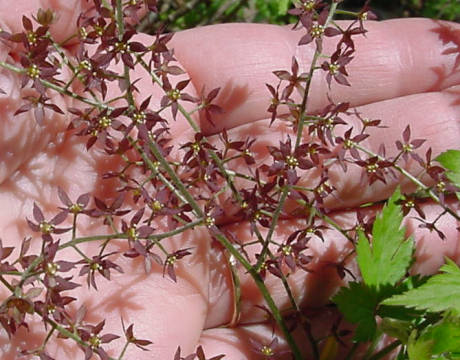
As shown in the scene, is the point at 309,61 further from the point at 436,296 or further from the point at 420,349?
the point at 420,349

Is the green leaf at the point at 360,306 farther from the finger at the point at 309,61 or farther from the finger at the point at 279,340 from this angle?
the finger at the point at 309,61

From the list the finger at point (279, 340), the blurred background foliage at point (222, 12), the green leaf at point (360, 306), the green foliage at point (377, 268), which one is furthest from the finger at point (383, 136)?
the blurred background foliage at point (222, 12)

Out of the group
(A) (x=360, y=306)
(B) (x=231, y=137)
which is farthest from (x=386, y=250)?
(B) (x=231, y=137)

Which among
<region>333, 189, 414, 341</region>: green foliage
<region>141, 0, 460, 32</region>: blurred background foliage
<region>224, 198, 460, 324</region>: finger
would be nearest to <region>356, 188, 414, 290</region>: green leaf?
<region>333, 189, 414, 341</region>: green foliage

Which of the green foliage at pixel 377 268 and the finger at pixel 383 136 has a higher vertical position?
the finger at pixel 383 136

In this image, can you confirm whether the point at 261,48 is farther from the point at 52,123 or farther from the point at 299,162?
the point at 52,123

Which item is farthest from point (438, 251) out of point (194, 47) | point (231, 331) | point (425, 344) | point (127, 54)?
point (127, 54)
